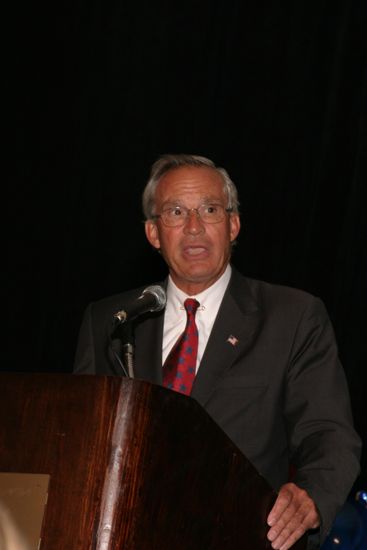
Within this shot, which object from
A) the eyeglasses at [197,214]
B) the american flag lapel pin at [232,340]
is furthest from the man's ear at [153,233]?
the american flag lapel pin at [232,340]

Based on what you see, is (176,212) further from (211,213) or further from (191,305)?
(191,305)

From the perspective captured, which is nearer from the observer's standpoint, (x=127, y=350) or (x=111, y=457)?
(x=111, y=457)

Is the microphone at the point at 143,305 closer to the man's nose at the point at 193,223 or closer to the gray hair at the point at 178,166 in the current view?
the man's nose at the point at 193,223

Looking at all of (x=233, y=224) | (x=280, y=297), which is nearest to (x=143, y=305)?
(x=280, y=297)

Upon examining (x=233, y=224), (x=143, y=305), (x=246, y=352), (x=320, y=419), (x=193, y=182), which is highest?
(x=193, y=182)

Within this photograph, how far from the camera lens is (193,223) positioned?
3.57 metres

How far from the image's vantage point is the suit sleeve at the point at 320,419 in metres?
2.78

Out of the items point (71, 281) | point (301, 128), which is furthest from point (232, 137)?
point (71, 281)

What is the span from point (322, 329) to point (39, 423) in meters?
1.51

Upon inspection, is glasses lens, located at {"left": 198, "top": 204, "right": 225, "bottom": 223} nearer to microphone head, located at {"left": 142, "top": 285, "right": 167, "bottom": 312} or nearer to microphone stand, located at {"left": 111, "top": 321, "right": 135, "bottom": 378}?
microphone head, located at {"left": 142, "top": 285, "right": 167, "bottom": 312}

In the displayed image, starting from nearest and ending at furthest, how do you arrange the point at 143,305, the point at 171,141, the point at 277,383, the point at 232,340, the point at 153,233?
1. the point at 143,305
2. the point at 277,383
3. the point at 232,340
4. the point at 153,233
5. the point at 171,141

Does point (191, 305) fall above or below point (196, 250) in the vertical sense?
below

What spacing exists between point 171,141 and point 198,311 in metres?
2.14

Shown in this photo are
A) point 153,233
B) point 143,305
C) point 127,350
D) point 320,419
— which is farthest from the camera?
point 153,233
